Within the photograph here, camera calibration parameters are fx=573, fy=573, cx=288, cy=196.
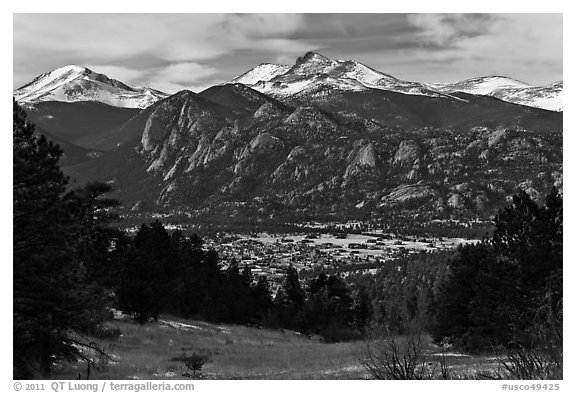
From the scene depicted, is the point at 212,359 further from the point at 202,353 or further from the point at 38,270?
the point at 38,270

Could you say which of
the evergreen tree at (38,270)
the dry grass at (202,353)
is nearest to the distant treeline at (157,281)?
the evergreen tree at (38,270)

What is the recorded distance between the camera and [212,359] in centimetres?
2552

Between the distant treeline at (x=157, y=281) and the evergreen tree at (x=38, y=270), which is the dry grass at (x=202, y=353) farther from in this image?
the evergreen tree at (x=38, y=270)

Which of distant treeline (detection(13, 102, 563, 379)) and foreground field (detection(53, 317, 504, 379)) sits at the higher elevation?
distant treeline (detection(13, 102, 563, 379))

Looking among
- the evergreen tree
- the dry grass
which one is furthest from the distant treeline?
the dry grass

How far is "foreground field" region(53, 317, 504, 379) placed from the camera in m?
18.4

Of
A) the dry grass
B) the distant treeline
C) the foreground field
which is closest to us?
the distant treeline

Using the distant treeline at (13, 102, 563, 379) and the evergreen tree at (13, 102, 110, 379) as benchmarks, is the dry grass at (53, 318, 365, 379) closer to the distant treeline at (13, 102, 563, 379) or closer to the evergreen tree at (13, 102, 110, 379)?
the distant treeline at (13, 102, 563, 379)

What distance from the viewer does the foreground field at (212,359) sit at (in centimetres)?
1841

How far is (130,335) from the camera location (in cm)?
3556

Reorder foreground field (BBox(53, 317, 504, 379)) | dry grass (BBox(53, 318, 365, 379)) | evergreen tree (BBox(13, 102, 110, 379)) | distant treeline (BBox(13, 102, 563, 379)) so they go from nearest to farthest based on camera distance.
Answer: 1. evergreen tree (BBox(13, 102, 110, 379))
2. distant treeline (BBox(13, 102, 563, 379))
3. foreground field (BBox(53, 317, 504, 379))
4. dry grass (BBox(53, 318, 365, 379))
